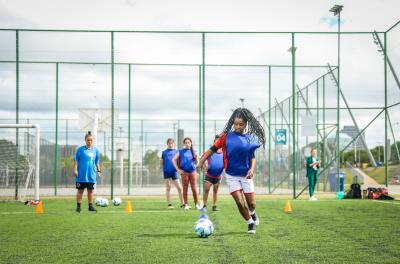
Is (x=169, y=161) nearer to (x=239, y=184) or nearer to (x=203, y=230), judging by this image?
(x=239, y=184)

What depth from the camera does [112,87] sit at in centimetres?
2131

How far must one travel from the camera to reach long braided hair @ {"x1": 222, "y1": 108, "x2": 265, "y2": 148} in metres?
9.45

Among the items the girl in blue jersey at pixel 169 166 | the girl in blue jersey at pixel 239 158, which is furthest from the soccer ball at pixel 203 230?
the girl in blue jersey at pixel 169 166

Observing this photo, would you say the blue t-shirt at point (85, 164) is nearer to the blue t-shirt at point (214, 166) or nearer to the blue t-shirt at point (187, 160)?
the blue t-shirt at point (187, 160)

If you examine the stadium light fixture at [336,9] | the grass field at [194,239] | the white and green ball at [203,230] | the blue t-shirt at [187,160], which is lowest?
the grass field at [194,239]

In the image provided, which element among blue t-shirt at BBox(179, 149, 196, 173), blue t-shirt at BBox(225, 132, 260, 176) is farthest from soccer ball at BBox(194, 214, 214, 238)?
blue t-shirt at BBox(179, 149, 196, 173)

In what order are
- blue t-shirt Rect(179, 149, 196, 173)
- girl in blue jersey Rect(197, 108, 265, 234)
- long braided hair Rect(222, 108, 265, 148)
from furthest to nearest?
blue t-shirt Rect(179, 149, 196, 173) → long braided hair Rect(222, 108, 265, 148) → girl in blue jersey Rect(197, 108, 265, 234)

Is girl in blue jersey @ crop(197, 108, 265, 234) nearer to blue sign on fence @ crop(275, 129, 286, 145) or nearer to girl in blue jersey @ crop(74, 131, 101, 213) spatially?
girl in blue jersey @ crop(74, 131, 101, 213)

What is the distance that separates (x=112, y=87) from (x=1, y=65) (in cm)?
438

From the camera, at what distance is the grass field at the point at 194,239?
693 centimetres

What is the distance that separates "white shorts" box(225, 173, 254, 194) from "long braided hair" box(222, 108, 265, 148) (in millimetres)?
774

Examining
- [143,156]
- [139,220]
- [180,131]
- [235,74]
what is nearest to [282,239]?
[139,220]

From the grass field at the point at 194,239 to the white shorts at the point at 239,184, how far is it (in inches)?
27.9

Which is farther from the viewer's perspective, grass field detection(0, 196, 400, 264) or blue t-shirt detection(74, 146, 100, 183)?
blue t-shirt detection(74, 146, 100, 183)
